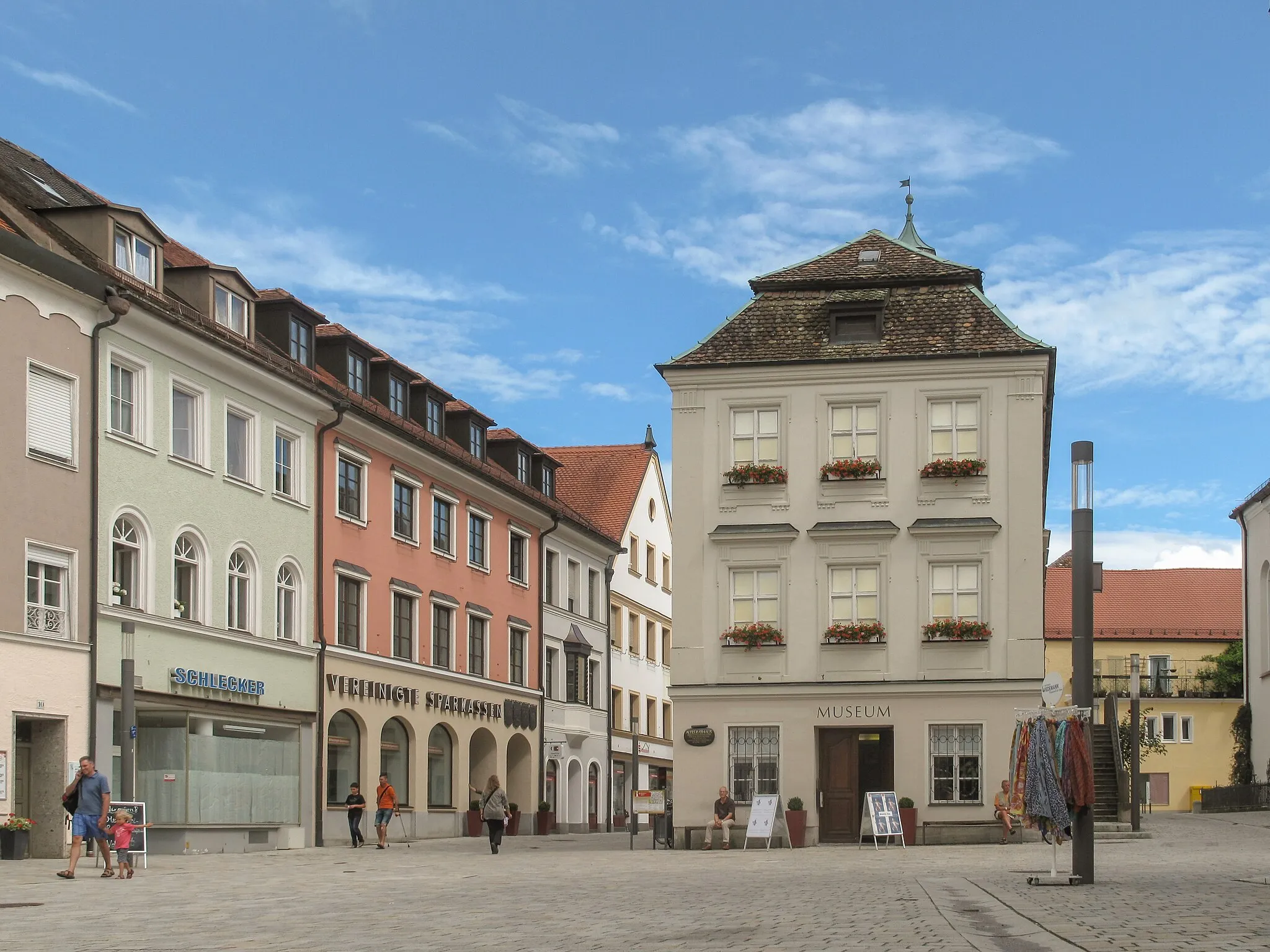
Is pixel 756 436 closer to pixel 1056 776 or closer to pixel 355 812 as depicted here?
pixel 355 812

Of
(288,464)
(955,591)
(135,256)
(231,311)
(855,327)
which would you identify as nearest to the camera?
(135,256)

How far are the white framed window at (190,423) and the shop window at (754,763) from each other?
11.7m

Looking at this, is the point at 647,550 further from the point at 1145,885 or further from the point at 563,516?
the point at 1145,885

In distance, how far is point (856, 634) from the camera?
1412 inches

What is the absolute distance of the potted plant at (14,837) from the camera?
28031 mm

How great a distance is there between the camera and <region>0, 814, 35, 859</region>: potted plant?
28031mm

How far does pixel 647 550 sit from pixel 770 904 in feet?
166

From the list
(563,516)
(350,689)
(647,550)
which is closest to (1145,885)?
(350,689)

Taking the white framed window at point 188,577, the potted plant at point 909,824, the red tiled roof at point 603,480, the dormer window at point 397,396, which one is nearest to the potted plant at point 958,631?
the potted plant at point 909,824

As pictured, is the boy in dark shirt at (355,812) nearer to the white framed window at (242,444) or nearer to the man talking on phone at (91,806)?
the white framed window at (242,444)

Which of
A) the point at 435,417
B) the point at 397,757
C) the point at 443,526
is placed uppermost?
the point at 435,417

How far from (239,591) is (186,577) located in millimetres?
→ 2054

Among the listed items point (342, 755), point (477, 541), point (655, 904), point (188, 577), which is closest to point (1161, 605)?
point (477, 541)

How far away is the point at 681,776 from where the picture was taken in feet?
118
